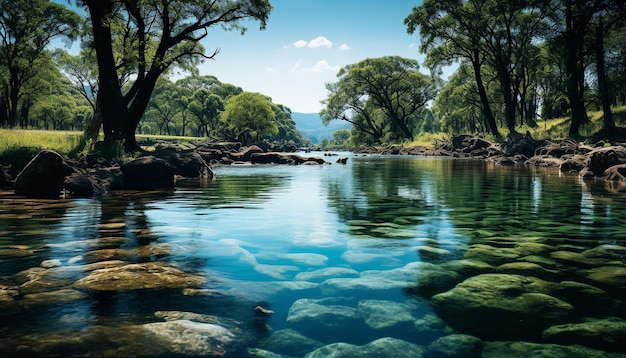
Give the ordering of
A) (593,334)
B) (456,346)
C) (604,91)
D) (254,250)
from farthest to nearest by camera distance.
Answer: (604,91) < (254,250) < (593,334) < (456,346)

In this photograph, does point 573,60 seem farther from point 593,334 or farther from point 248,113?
point 248,113

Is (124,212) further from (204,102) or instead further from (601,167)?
(204,102)

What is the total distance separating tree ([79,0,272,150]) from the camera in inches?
722

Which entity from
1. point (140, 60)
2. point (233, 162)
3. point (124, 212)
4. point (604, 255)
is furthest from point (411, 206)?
point (233, 162)

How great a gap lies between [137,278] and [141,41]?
21.5 metres

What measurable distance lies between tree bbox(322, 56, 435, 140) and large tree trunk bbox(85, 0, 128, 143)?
163 ft

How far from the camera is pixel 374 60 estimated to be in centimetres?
6588

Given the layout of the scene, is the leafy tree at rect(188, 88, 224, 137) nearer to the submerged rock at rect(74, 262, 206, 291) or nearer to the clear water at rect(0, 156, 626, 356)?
the clear water at rect(0, 156, 626, 356)

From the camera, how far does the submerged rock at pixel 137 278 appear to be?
3811mm

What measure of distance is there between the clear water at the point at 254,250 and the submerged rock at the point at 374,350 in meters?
0.11

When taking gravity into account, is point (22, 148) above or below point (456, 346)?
above

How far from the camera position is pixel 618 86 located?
3581cm

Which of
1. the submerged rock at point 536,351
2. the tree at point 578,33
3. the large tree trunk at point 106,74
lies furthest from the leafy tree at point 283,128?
the submerged rock at point 536,351

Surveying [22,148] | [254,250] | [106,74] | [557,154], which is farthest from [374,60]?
[254,250]
